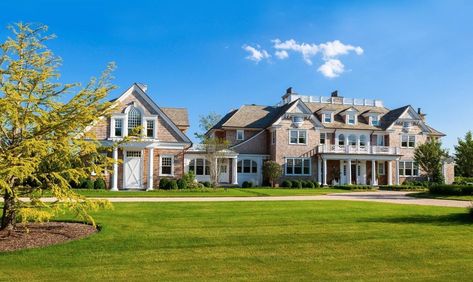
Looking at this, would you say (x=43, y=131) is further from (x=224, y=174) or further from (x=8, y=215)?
(x=224, y=174)

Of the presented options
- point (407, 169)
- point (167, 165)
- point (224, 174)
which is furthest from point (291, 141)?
point (407, 169)

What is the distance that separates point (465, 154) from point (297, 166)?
664 inches

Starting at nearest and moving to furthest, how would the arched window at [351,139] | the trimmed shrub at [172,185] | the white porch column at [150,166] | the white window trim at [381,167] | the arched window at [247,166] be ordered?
the trimmed shrub at [172,185]
the white porch column at [150,166]
the arched window at [247,166]
the arched window at [351,139]
the white window trim at [381,167]

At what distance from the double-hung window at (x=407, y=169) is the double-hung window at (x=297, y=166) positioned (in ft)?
37.3

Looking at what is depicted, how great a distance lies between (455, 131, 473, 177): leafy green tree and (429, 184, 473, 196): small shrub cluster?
1.08m

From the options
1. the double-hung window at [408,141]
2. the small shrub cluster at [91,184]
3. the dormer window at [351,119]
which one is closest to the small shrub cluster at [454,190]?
the dormer window at [351,119]

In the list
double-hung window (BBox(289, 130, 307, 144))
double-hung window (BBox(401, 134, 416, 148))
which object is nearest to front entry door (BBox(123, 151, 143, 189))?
double-hung window (BBox(289, 130, 307, 144))

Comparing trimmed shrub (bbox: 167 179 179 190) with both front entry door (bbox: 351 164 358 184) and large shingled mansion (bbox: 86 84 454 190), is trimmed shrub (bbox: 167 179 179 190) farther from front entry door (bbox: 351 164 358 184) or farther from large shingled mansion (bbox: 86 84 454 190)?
front entry door (bbox: 351 164 358 184)

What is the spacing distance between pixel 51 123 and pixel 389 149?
40.6 m

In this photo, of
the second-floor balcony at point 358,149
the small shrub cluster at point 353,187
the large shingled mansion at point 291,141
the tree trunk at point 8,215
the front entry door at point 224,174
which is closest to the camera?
the tree trunk at point 8,215

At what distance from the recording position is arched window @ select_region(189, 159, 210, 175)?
39.7 meters

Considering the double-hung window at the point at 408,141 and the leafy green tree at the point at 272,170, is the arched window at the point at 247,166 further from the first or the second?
the double-hung window at the point at 408,141

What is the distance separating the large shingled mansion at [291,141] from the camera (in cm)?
3247

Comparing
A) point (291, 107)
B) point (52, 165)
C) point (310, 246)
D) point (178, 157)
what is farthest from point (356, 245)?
point (291, 107)
